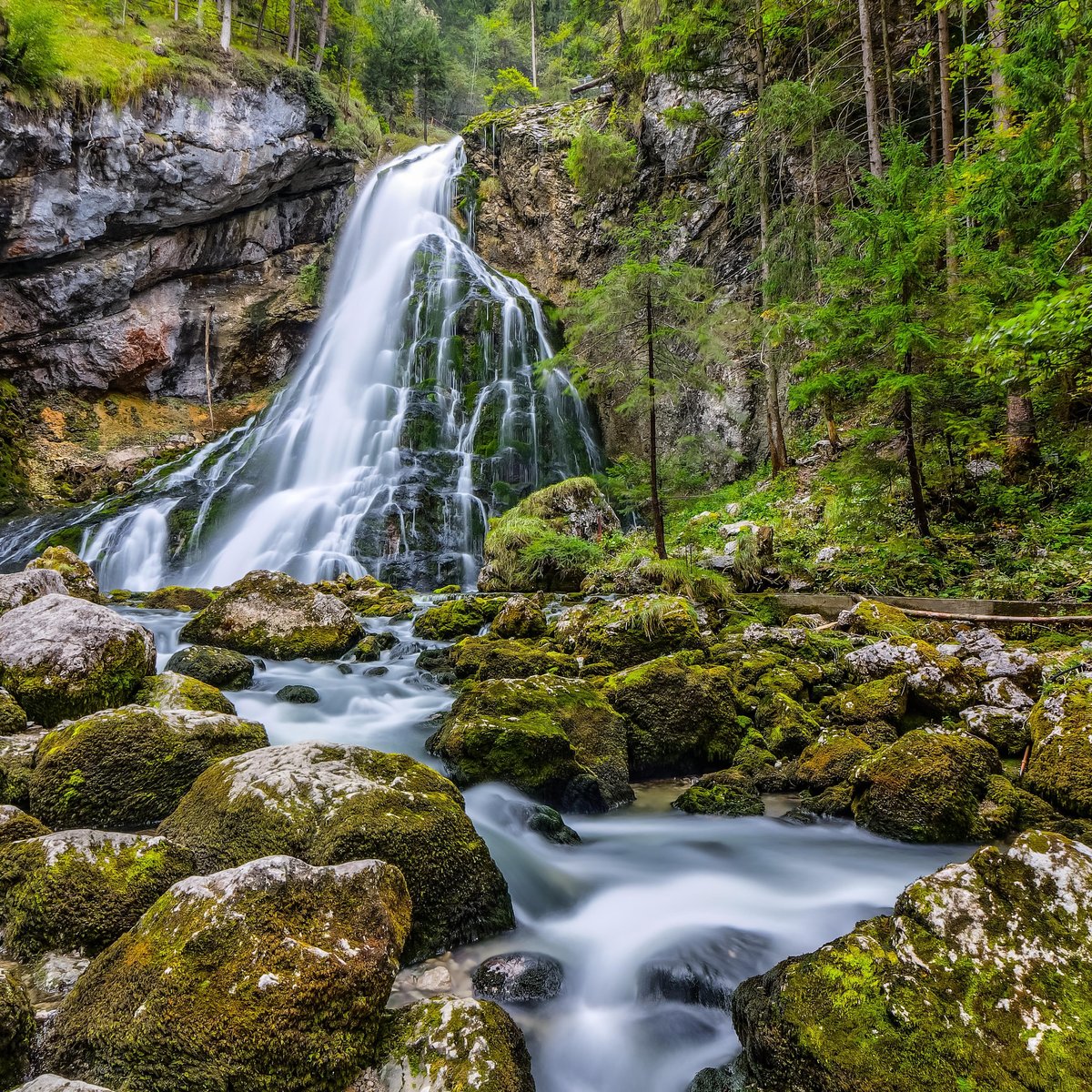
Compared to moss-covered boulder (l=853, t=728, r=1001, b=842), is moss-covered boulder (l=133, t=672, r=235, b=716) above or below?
above

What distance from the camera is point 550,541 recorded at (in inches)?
514

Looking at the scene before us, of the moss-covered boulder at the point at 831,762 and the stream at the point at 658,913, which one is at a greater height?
the moss-covered boulder at the point at 831,762

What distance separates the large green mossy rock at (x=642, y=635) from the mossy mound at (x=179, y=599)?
8261 millimetres

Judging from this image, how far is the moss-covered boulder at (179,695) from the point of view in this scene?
5574 mm

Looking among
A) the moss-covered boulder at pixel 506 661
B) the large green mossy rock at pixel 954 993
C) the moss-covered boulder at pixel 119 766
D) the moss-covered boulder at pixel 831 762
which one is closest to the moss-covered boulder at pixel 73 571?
the moss-covered boulder at pixel 506 661

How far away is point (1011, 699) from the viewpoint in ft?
17.0

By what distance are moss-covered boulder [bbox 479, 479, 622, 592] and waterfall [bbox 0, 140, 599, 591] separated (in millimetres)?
2385

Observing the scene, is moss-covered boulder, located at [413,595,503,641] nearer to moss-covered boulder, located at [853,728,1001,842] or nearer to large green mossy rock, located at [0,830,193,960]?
moss-covered boulder, located at [853,728,1001,842]

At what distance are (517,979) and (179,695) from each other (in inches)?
164

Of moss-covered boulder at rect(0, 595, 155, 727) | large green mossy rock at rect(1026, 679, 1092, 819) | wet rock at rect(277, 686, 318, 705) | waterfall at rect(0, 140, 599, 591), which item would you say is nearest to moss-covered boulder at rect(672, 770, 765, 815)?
large green mossy rock at rect(1026, 679, 1092, 819)

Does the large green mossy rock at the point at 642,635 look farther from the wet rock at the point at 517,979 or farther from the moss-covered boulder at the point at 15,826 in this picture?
the moss-covered boulder at the point at 15,826

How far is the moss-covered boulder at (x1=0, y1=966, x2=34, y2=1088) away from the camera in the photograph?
2033 mm

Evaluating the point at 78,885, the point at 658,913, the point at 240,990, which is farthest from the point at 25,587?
the point at 658,913

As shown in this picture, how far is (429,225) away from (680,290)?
2171cm
